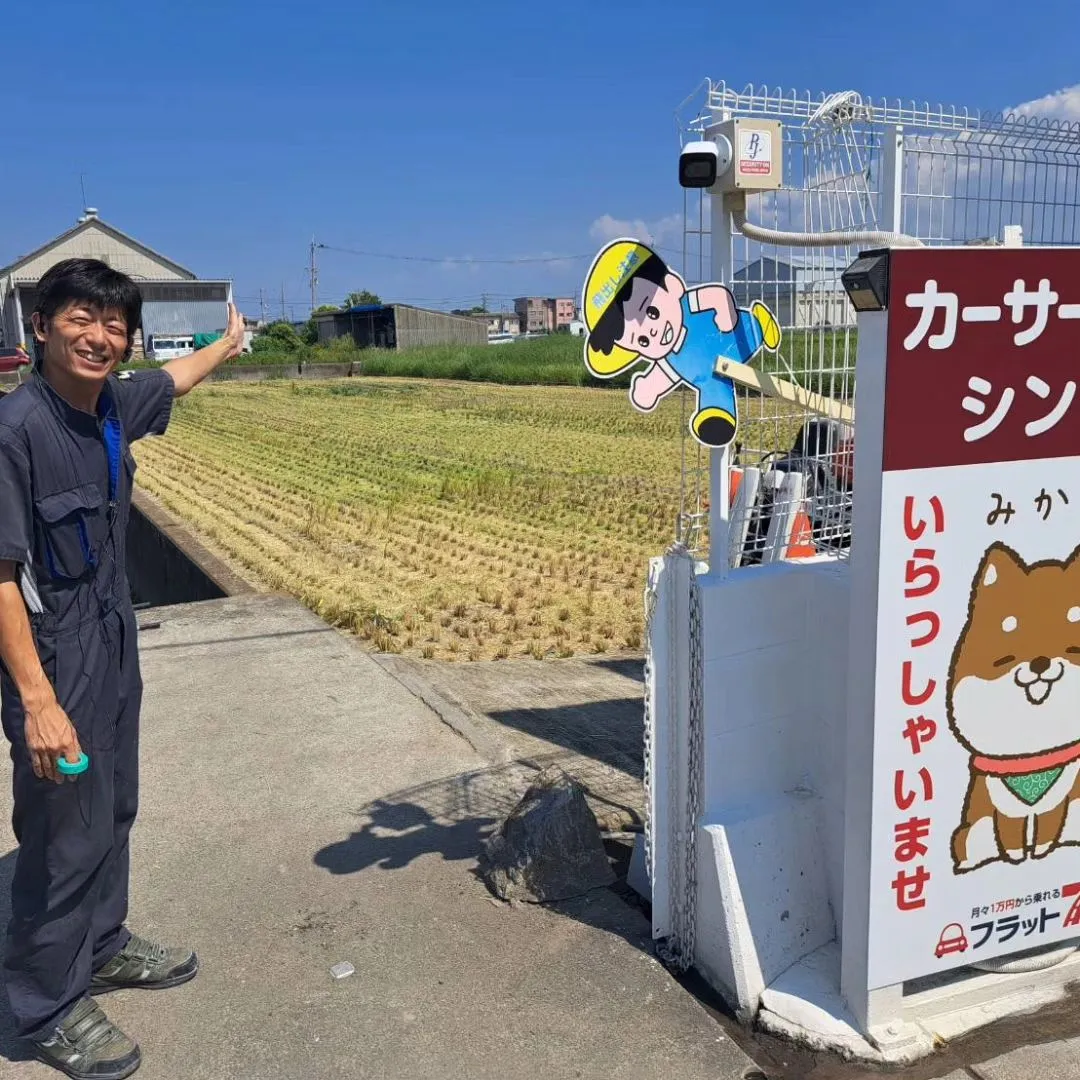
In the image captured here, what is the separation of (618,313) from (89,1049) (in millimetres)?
2368

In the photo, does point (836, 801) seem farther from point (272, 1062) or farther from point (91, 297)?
point (91, 297)

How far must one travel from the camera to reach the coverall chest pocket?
2.69 meters

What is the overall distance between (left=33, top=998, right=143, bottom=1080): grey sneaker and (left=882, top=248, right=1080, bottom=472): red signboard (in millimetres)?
2472

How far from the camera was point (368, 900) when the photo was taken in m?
3.62

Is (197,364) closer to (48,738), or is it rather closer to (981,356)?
(48,738)

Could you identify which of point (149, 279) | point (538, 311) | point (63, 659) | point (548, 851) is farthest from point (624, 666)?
point (538, 311)

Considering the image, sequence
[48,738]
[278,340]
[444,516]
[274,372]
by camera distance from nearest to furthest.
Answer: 1. [48,738]
2. [444,516]
3. [274,372]
4. [278,340]

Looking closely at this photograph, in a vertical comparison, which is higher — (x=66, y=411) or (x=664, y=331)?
(x=664, y=331)

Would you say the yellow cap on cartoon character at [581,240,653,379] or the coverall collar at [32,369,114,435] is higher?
the yellow cap on cartoon character at [581,240,653,379]

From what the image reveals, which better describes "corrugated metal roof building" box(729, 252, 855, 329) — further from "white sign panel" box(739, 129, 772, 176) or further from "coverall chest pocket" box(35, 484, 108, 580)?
"coverall chest pocket" box(35, 484, 108, 580)

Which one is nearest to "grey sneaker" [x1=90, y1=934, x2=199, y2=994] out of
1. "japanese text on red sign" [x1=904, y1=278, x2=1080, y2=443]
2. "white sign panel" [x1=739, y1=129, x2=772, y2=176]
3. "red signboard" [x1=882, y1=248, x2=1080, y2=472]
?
"red signboard" [x1=882, y1=248, x2=1080, y2=472]

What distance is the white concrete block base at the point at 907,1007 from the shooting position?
2846mm

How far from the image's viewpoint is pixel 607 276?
109 inches

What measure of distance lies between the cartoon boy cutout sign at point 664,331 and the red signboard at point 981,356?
507 millimetres
